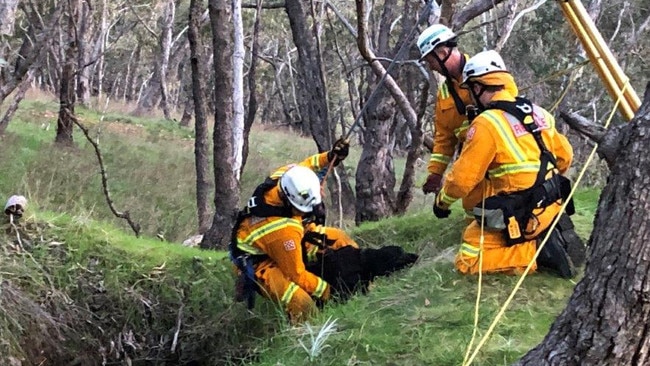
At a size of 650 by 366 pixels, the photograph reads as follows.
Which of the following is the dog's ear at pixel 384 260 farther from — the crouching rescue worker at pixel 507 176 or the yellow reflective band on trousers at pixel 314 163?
the crouching rescue worker at pixel 507 176

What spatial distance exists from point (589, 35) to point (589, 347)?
2942 mm

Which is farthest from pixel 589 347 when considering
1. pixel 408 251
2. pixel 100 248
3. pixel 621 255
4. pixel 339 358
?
pixel 100 248

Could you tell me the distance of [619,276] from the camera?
8.21 feet

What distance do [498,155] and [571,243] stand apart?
930 mm

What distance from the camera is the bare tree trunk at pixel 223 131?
317 inches

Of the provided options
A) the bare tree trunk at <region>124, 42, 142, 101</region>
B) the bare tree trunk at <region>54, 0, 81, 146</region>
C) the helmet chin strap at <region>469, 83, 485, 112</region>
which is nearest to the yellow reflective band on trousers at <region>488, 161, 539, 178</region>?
Answer: the helmet chin strap at <region>469, 83, 485, 112</region>

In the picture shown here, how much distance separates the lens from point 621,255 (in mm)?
2504

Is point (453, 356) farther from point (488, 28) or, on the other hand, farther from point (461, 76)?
point (488, 28)

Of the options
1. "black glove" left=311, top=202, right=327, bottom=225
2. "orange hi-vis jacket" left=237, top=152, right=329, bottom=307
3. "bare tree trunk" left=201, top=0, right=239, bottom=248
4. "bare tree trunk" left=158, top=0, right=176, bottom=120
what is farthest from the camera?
"bare tree trunk" left=158, top=0, right=176, bottom=120

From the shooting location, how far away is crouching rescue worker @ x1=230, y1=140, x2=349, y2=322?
18.8 ft

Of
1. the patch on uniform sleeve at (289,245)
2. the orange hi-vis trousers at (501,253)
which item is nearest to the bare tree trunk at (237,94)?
the patch on uniform sleeve at (289,245)

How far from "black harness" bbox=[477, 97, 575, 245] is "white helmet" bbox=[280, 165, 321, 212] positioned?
135cm

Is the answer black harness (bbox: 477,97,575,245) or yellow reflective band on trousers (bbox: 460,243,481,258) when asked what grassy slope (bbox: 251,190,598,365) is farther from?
black harness (bbox: 477,97,575,245)

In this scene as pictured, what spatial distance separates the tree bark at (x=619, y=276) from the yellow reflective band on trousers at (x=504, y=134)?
213 centimetres
